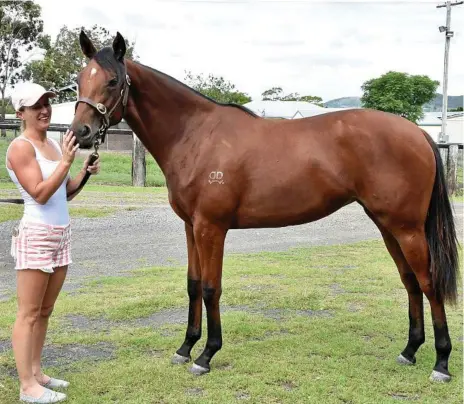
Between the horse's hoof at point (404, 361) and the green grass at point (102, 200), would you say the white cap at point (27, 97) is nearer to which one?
the horse's hoof at point (404, 361)

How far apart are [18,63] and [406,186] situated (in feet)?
140

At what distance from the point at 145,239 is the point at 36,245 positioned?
5351 mm

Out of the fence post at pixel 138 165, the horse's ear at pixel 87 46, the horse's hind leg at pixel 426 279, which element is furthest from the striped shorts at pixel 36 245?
the fence post at pixel 138 165

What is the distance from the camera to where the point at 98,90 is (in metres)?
3.39

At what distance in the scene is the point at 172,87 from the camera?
3893 millimetres

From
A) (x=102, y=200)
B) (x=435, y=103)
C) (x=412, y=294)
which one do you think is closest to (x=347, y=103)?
(x=435, y=103)

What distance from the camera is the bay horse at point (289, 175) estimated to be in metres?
3.72

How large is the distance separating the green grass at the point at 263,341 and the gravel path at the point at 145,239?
62 cm

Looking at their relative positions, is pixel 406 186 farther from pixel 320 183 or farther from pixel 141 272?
pixel 141 272

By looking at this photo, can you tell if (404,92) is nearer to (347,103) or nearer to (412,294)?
(347,103)

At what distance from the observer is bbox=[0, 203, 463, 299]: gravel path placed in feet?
22.0

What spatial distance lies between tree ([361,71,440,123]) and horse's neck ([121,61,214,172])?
190 feet

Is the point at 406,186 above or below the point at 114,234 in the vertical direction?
above

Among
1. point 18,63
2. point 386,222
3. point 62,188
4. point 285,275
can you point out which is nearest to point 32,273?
Answer: point 62,188
